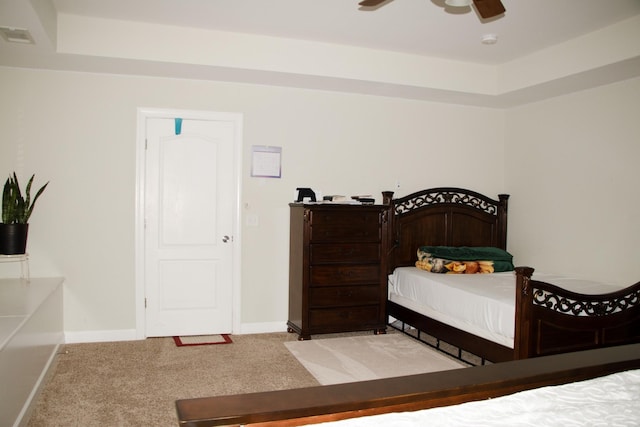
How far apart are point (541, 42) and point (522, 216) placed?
1.86 metres

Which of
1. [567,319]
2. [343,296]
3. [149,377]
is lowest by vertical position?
[149,377]

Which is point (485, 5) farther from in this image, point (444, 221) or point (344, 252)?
point (444, 221)

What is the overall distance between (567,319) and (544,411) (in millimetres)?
2161

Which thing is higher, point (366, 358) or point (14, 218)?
point (14, 218)

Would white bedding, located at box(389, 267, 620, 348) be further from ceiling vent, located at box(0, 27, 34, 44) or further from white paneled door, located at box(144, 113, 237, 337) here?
ceiling vent, located at box(0, 27, 34, 44)

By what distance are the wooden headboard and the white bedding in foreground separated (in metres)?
3.51

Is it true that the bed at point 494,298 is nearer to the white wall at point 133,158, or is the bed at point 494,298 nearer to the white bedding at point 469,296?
the white bedding at point 469,296

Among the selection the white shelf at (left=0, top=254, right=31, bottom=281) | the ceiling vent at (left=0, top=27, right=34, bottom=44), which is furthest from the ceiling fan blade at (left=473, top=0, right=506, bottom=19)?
the white shelf at (left=0, top=254, right=31, bottom=281)

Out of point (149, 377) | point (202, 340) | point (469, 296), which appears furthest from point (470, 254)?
point (149, 377)

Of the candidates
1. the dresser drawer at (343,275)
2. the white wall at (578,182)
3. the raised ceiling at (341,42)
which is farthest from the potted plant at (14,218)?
the white wall at (578,182)

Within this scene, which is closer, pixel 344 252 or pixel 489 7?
pixel 489 7

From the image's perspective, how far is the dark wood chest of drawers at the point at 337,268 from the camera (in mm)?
4266

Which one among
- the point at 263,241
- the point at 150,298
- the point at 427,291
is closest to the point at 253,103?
the point at 263,241

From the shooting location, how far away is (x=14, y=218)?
372cm
